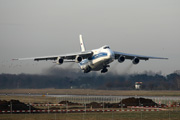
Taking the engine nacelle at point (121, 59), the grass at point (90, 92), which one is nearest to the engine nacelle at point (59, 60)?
the grass at point (90, 92)

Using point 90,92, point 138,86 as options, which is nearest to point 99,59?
point 90,92

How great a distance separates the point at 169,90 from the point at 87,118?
3234cm

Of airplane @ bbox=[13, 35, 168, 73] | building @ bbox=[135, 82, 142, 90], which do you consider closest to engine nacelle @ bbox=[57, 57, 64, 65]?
airplane @ bbox=[13, 35, 168, 73]

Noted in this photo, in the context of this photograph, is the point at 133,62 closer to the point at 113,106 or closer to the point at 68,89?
the point at 68,89

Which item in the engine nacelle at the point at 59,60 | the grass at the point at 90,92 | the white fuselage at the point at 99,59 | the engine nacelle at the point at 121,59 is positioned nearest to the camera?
the white fuselage at the point at 99,59

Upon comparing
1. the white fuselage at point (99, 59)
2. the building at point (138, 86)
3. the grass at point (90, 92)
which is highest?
the white fuselage at point (99, 59)

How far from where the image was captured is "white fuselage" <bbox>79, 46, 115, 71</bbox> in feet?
145

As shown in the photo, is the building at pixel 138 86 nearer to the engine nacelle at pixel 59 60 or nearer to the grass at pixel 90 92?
the grass at pixel 90 92

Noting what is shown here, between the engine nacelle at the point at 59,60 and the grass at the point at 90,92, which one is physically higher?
the engine nacelle at the point at 59,60

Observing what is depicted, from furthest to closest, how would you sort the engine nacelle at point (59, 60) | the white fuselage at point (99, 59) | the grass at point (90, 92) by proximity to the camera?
the grass at point (90, 92)
the engine nacelle at point (59, 60)
the white fuselage at point (99, 59)

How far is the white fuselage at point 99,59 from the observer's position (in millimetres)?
44219

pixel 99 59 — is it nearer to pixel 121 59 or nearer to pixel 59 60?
pixel 121 59

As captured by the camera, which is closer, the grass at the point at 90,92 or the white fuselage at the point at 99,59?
the white fuselage at the point at 99,59

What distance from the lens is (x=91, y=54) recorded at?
47.8m
